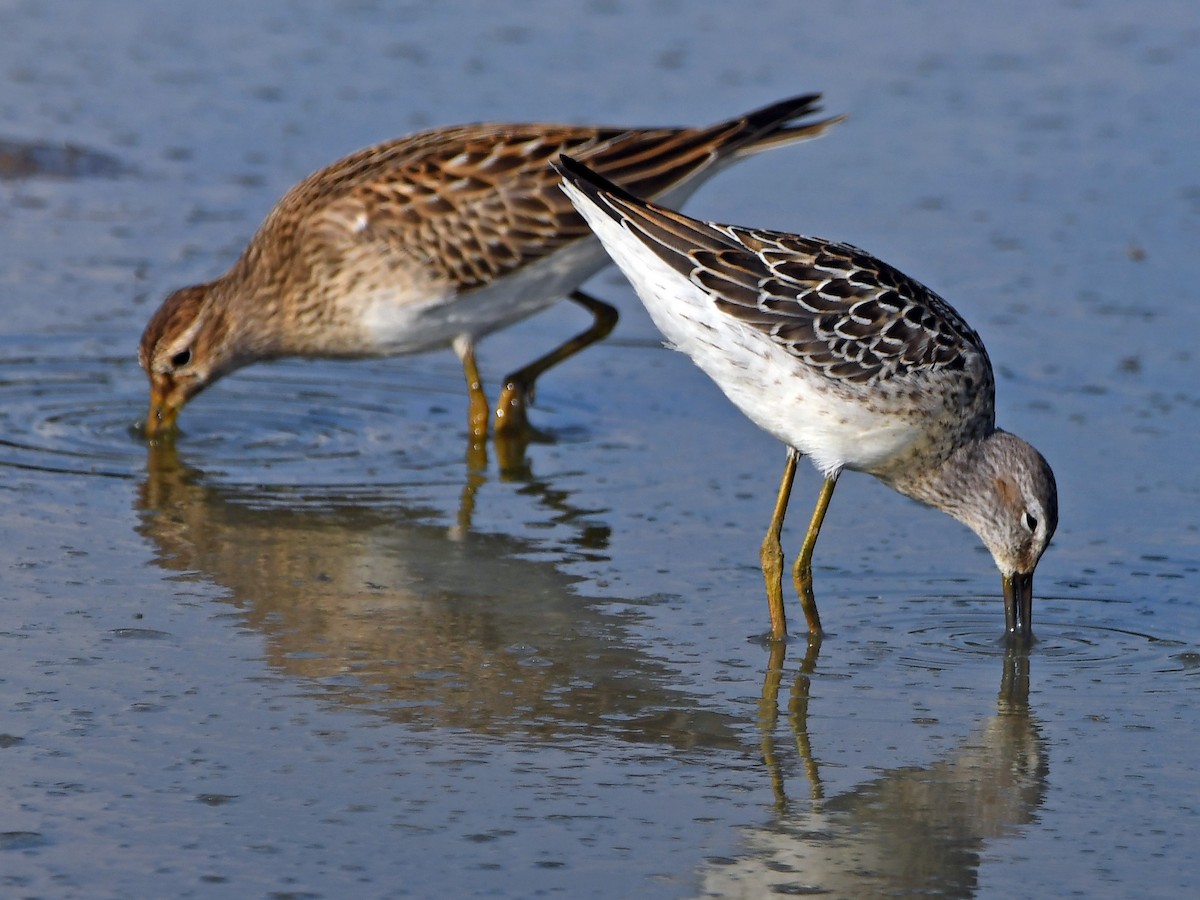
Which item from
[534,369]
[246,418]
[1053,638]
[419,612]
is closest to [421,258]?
[534,369]

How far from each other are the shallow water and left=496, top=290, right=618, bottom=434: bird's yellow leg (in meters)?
0.17

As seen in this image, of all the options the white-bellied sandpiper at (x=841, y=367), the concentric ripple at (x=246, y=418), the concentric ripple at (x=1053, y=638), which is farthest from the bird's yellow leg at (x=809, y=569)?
the concentric ripple at (x=246, y=418)

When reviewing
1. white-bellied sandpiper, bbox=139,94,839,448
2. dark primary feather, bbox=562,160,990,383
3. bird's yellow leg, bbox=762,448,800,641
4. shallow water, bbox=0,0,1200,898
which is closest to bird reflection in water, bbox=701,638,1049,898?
shallow water, bbox=0,0,1200,898

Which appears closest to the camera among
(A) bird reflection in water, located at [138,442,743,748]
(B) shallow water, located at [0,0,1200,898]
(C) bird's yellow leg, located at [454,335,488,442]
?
(B) shallow water, located at [0,0,1200,898]

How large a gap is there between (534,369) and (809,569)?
2.81 metres

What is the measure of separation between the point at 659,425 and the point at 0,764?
14.4 ft

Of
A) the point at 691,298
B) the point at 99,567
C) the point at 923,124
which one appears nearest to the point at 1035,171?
the point at 923,124

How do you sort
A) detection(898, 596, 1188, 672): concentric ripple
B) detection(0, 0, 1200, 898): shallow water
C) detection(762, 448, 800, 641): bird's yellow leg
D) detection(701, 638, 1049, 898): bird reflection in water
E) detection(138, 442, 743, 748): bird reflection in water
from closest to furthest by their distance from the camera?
detection(701, 638, 1049, 898): bird reflection in water, detection(0, 0, 1200, 898): shallow water, detection(138, 442, 743, 748): bird reflection in water, detection(898, 596, 1188, 672): concentric ripple, detection(762, 448, 800, 641): bird's yellow leg

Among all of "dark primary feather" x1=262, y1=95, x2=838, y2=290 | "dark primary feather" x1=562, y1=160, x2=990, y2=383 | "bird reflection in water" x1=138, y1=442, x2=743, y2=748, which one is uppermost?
"dark primary feather" x1=262, y1=95, x2=838, y2=290

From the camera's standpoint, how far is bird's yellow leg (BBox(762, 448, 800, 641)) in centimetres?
669

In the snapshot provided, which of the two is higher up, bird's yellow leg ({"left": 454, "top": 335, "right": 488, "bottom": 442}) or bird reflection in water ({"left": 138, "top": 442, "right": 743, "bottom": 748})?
bird's yellow leg ({"left": 454, "top": 335, "right": 488, "bottom": 442})

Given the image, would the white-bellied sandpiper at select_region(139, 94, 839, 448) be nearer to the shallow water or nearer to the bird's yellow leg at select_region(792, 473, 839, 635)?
the shallow water

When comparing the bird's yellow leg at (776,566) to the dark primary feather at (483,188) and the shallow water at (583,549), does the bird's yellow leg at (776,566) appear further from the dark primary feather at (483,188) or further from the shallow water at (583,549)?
the dark primary feather at (483,188)

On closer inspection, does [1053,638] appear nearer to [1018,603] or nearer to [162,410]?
→ [1018,603]
